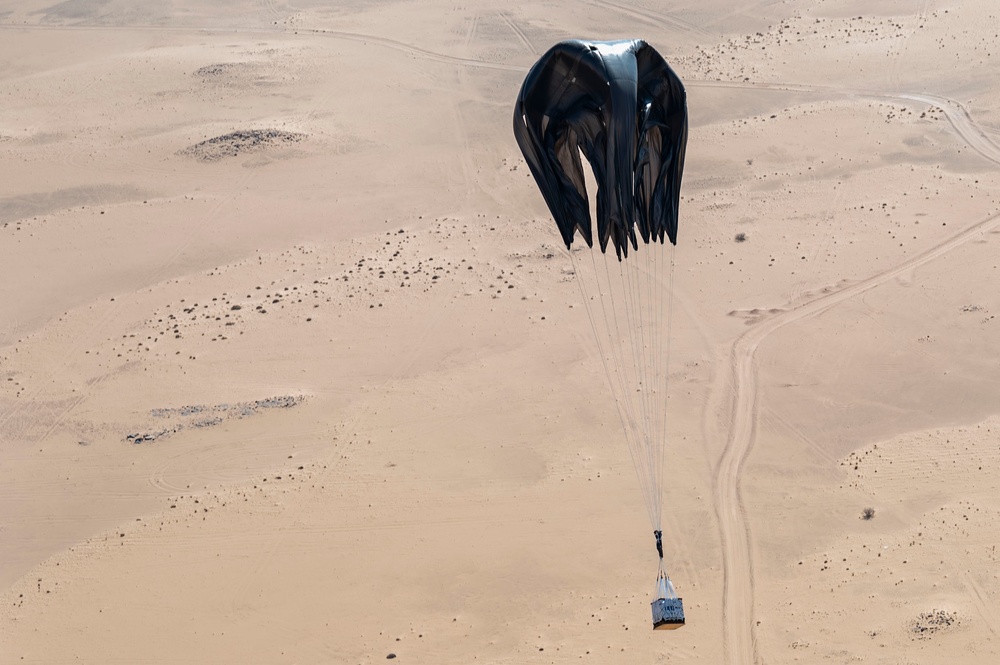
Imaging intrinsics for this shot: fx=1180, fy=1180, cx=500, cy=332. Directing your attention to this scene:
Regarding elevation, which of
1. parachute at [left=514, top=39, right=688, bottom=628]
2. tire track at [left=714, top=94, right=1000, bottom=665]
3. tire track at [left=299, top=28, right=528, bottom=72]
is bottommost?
tire track at [left=714, top=94, right=1000, bottom=665]

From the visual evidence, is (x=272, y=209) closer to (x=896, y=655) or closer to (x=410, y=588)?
(x=410, y=588)

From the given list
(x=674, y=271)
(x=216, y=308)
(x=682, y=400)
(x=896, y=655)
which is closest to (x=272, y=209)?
(x=216, y=308)

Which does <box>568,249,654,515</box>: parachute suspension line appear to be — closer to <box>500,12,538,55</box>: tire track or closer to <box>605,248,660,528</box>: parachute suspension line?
<box>605,248,660,528</box>: parachute suspension line

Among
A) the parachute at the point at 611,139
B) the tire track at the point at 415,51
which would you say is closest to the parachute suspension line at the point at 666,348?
the parachute at the point at 611,139

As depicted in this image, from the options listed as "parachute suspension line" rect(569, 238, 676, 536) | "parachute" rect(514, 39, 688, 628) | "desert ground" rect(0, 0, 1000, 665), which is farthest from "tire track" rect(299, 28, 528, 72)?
"parachute" rect(514, 39, 688, 628)

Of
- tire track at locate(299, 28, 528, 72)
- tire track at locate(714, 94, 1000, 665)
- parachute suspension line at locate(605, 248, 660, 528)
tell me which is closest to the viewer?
tire track at locate(714, 94, 1000, 665)
